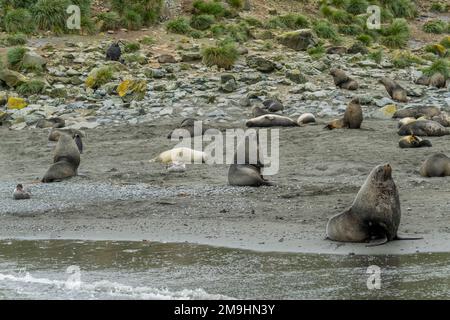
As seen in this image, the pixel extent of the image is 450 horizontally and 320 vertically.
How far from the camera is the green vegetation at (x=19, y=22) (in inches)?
800

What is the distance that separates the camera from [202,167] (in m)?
11.3

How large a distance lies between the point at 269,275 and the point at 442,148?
5421 millimetres

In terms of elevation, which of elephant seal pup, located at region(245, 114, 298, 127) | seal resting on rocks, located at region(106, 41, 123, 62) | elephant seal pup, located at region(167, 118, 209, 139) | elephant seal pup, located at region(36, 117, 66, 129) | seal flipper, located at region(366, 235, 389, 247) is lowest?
elephant seal pup, located at region(36, 117, 66, 129)

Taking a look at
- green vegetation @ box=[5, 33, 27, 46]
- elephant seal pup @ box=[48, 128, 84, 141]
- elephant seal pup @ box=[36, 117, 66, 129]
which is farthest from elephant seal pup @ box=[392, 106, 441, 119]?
green vegetation @ box=[5, 33, 27, 46]

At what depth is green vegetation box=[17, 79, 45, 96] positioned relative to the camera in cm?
1667

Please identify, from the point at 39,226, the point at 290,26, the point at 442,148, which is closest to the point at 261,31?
the point at 290,26

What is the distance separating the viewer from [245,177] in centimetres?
988

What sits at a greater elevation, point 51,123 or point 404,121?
point 404,121

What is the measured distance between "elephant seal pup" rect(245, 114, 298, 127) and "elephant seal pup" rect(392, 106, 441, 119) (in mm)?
1694

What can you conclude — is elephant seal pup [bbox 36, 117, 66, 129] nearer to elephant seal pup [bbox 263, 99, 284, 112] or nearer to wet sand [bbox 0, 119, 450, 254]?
wet sand [bbox 0, 119, 450, 254]

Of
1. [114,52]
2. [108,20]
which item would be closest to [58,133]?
[114,52]

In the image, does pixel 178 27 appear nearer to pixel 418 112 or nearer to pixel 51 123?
pixel 51 123

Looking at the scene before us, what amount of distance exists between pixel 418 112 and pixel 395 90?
1829 millimetres

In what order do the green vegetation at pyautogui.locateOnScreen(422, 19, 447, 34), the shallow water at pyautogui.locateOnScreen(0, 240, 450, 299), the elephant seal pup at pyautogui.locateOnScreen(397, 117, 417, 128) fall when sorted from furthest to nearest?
the green vegetation at pyautogui.locateOnScreen(422, 19, 447, 34) → the elephant seal pup at pyautogui.locateOnScreen(397, 117, 417, 128) → the shallow water at pyautogui.locateOnScreen(0, 240, 450, 299)
